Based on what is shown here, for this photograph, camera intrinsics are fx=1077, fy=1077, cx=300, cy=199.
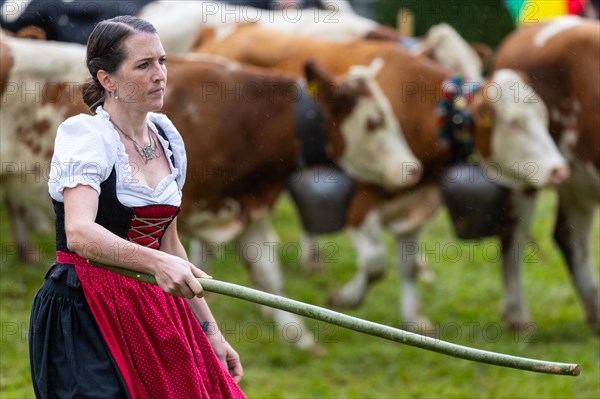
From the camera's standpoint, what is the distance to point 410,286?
736 cm

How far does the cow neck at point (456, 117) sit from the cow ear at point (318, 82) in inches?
33.5

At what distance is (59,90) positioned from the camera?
5922mm

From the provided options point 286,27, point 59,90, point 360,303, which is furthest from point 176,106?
point 286,27

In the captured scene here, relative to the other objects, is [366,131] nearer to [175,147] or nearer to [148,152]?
[175,147]

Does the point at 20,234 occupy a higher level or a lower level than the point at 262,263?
lower

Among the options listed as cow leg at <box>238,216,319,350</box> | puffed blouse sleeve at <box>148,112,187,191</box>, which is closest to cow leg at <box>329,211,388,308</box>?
cow leg at <box>238,216,319,350</box>

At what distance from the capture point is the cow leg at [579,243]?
23.5ft

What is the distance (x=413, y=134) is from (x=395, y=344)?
143cm

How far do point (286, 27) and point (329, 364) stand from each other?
3.34 meters

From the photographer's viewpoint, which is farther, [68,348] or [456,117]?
[456,117]

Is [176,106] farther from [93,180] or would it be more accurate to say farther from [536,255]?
[536,255]

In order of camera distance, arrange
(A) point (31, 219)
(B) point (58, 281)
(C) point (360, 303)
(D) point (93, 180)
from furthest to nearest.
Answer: (A) point (31, 219) → (C) point (360, 303) → (B) point (58, 281) → (D) point (93, 180)

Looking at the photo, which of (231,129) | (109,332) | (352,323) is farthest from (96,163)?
(231,129)

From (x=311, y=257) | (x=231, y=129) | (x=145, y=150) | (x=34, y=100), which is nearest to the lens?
(x=145, y=150)
